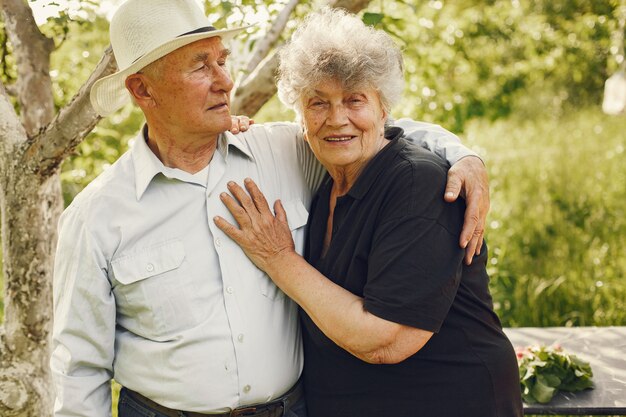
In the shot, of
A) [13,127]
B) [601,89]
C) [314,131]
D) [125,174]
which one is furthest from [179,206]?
[601,89]

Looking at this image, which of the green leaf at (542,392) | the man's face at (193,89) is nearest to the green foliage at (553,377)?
the green leaf at (542,392)

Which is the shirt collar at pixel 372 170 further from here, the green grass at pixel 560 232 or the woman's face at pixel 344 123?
the green grass at pixel 560 232

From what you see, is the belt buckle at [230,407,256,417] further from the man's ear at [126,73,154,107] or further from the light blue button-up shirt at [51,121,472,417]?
the man's ear at [126,73,154,107]

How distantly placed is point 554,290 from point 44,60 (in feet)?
12.8

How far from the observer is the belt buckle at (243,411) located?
7.18 feet

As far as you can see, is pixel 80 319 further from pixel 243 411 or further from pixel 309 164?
pixel 309 164

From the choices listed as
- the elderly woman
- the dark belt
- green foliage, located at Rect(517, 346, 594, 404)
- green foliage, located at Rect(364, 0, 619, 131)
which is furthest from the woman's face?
green foliage, located at Rect(517, 346, 594, 404)

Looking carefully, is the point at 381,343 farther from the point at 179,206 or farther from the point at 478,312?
the point at 179,206

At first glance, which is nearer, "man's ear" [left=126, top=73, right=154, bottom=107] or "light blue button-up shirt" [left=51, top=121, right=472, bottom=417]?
"light blue button-up shirt" [left=51, top=121, right=472, bottom=417]

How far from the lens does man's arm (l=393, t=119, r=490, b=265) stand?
203 cm

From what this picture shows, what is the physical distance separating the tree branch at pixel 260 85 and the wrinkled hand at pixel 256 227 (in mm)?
875

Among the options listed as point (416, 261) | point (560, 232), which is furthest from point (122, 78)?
point (560, 232)

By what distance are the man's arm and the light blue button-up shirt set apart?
0.05 m

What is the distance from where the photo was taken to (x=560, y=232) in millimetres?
6324
